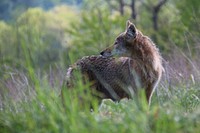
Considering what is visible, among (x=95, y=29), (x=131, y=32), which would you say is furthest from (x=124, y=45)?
(x=95, y=29)

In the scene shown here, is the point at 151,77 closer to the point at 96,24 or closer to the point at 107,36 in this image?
the point at 107,36

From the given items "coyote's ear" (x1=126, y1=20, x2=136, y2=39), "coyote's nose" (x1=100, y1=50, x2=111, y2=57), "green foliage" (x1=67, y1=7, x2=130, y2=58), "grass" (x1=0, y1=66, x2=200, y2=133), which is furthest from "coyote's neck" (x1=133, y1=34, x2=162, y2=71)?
"green foliage" (x1=67, y1=7, x2=130, y2=58)

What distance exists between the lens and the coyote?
310 inches

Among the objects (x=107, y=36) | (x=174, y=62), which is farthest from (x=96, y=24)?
(x=174, y=62)

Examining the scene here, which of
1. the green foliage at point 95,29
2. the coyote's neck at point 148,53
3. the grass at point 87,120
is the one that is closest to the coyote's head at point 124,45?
the coyote's neck at point 148,53

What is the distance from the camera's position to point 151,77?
7816 millimetres

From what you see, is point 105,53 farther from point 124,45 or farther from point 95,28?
Answer: point 95,28

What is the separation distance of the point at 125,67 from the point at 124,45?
1.33ft

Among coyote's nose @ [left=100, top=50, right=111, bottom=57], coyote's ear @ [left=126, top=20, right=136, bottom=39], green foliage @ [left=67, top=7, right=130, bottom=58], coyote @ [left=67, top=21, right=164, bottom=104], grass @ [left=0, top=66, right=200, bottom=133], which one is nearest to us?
grass @ [left=0, top=66, right=200, bottom=133]

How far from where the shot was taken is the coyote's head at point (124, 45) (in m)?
8.05

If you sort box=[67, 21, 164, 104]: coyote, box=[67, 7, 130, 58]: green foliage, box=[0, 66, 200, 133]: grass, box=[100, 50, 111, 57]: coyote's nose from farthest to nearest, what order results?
1. box=[67, 7, 130, 58]: green foliage
2. box=[100, 50, 111, 57]: coyote's nose
3. box=[67, 21, 164, 104]: coyote
4. box=[0, 66, 200, 133]: grass

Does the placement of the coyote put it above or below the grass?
above

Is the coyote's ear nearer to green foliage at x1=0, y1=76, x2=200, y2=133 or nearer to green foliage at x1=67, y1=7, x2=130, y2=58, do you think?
green foliage at x1=0, y1=76, x2=200, y2=133

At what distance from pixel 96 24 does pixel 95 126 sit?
4125cm
